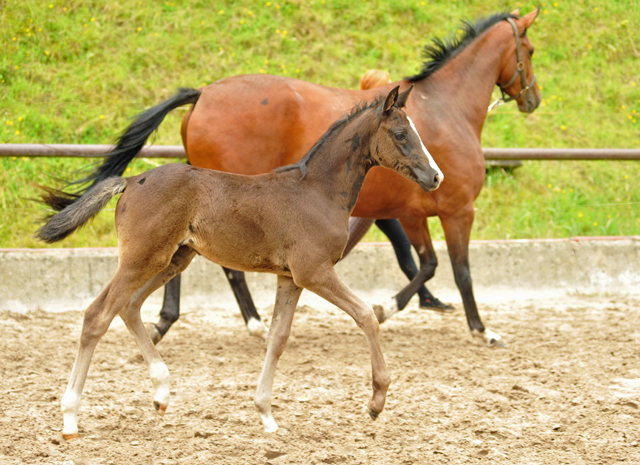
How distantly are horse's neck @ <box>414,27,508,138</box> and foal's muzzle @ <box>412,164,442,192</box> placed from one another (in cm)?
204

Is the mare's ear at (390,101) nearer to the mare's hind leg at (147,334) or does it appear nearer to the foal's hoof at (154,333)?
the mare's hind leg at (147,334)

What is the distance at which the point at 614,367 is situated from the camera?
3.91 metres

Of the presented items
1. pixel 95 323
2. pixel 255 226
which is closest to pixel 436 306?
pixel 255 226

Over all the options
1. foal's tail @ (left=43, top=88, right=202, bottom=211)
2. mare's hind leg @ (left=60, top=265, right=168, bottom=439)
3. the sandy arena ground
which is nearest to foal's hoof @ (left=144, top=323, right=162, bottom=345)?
the sandy arena ground

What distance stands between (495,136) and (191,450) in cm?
678

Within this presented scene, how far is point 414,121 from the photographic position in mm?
4609

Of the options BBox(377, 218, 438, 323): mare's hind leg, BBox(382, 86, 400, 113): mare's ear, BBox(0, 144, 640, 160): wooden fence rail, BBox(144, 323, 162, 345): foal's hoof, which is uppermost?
BBox(382, 86, 400, 113): mare's ear

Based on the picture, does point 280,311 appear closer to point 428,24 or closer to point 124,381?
point 124,381

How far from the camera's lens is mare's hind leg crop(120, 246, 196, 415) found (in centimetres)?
291

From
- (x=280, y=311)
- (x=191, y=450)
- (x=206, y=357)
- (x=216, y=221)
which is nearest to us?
(x=191, y=450)

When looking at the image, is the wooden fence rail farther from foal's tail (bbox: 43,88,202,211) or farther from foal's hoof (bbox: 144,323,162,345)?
foal's hoof (bbox: 144,323,162,345)

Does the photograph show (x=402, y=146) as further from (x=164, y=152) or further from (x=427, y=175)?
(x=164, y=152)

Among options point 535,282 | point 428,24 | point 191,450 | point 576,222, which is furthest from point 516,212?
point 191,450

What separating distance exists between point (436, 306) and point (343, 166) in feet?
8.56
